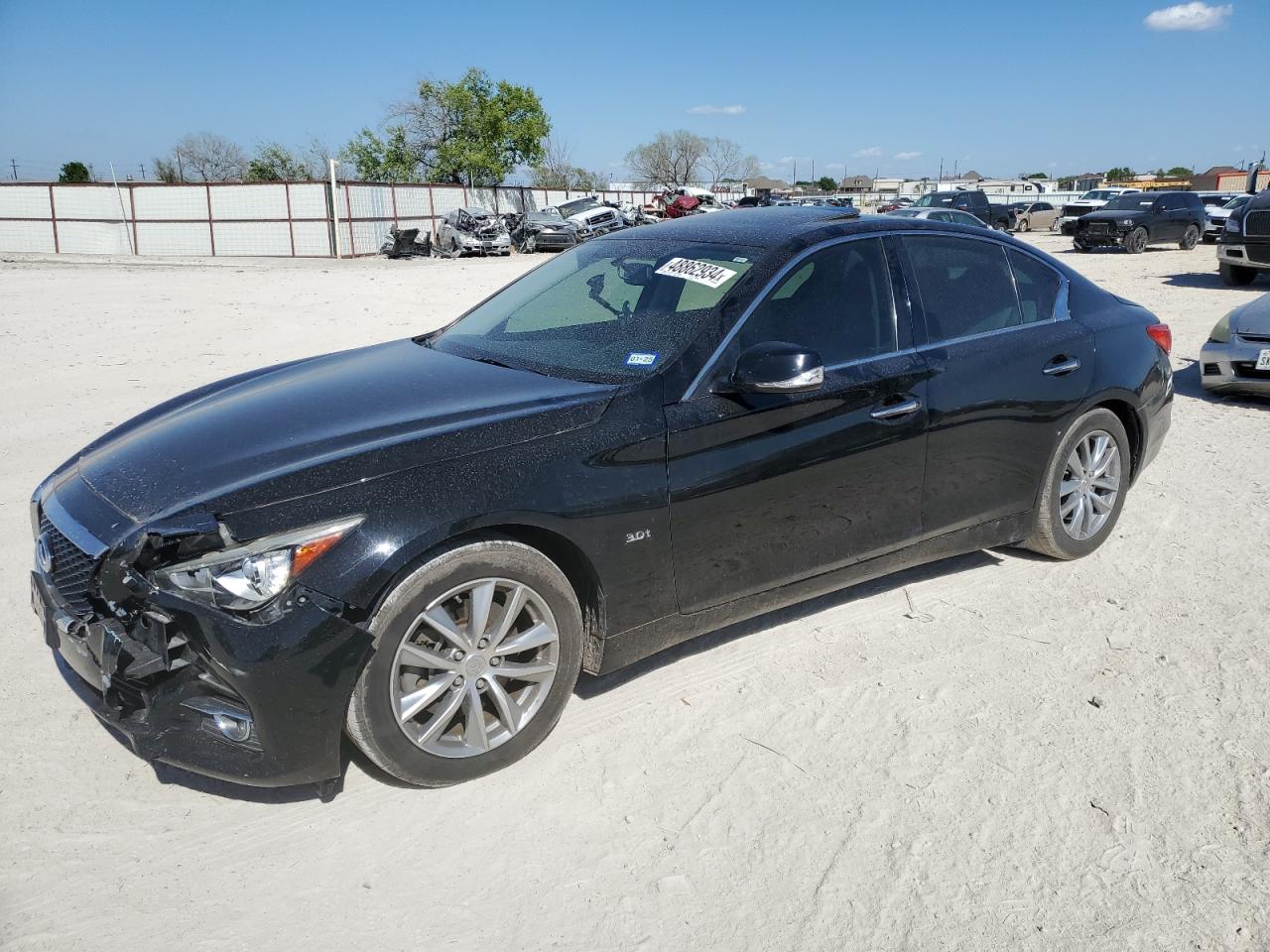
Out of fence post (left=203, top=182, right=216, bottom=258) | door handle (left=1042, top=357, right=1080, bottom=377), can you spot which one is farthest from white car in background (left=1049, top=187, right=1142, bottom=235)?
fence post (left=203, top=182, right=216, bottom=258)

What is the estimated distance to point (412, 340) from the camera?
14.8 ft

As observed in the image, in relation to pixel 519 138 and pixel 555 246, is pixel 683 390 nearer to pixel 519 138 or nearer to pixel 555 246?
pixel 555 246

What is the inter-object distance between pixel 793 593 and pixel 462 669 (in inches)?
55.7

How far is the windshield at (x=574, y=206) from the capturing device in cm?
3462

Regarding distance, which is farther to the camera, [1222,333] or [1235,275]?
[1235,275]

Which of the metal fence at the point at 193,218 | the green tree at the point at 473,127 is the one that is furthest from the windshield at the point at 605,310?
the green tree at the point at 473,127

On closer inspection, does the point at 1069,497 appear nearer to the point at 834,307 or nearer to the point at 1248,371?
the point at 834,307

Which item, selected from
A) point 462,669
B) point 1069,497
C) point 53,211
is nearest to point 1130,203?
point 1069,497

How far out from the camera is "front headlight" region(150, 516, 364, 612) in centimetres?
259

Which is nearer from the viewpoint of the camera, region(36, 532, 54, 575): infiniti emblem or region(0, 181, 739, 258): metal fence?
region(36, 532, 54, 575): infiniti emblem

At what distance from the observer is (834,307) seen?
382 cm

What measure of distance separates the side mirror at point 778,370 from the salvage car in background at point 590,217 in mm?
29733

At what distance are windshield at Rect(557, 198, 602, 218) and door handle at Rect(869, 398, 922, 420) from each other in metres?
31.9

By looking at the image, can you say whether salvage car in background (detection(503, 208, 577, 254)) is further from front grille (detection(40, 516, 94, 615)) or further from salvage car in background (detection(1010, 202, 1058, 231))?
front grille (detection(40, 516, 94, 615))
